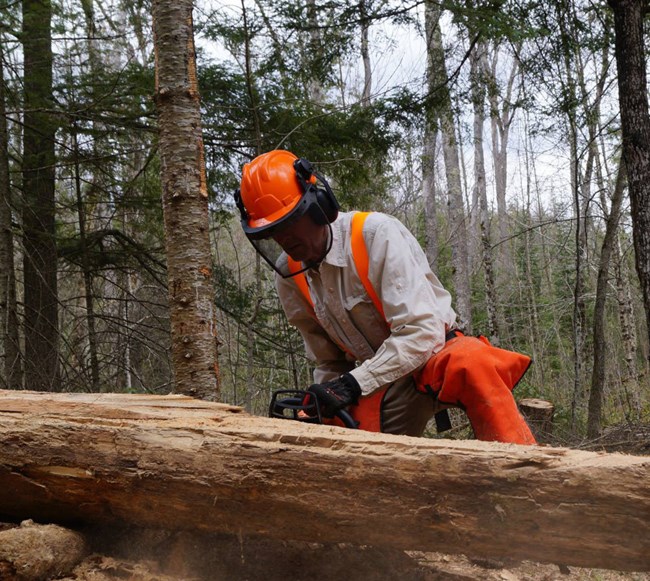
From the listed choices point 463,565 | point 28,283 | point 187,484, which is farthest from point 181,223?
point 28,283

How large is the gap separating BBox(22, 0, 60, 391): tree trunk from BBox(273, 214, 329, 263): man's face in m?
4.02

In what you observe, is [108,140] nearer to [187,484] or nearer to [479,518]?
[187,484]

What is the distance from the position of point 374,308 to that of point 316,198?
598mm

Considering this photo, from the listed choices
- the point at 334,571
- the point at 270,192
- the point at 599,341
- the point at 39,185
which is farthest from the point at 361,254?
the point at 599,341

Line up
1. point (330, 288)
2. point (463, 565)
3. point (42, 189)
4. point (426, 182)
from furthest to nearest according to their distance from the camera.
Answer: point (426, 182) < point (42, 189) < point (330, 288) < point (463, 565)

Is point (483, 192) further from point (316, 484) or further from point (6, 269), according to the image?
point (316, 484)

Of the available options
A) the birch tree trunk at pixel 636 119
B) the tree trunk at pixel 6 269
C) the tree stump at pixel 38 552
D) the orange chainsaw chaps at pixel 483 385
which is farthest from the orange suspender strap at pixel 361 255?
the tree trunk at pixel 6 269

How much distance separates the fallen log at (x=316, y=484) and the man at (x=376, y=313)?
2.18 feet

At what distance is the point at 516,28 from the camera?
5.30 metres

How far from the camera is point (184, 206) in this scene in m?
3.58

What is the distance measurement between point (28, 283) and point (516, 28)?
6281mm

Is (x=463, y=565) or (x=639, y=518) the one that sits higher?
(x=639, y=518)

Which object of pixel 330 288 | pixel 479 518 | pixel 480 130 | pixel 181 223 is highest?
pixel 480 130

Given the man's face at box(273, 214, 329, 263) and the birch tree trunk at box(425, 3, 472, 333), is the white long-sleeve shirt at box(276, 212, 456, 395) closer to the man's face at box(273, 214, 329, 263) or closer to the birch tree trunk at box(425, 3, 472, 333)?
the man's face at box(273, 214, 329, 263)
